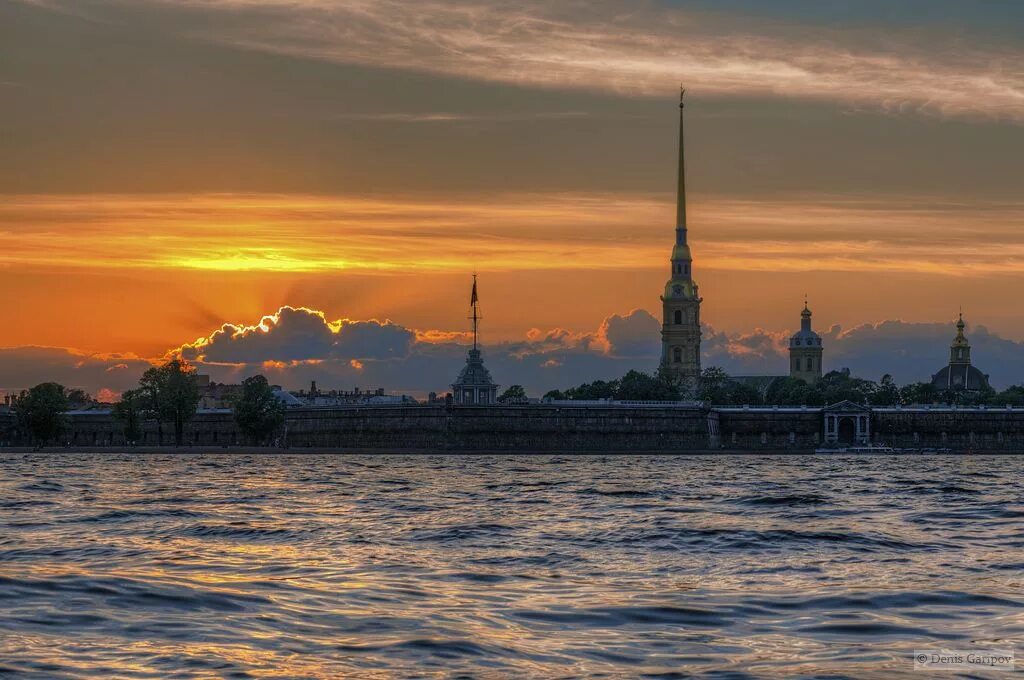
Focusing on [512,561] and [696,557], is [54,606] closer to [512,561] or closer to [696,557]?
[512,561]

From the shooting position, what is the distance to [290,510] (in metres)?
50.3

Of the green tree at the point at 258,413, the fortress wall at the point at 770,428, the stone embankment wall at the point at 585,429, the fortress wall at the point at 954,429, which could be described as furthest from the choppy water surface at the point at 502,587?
the fortress wall at the point at 954,429

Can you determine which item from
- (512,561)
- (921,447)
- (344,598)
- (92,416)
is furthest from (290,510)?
(92,416)

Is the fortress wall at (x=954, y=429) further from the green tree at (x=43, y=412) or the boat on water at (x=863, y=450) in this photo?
the green tree at (x=43, y=412)

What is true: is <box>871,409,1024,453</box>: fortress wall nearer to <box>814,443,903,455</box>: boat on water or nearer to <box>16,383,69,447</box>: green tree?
<box>814,443,903,455</box>: boat on water

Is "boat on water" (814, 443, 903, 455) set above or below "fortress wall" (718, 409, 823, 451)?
below

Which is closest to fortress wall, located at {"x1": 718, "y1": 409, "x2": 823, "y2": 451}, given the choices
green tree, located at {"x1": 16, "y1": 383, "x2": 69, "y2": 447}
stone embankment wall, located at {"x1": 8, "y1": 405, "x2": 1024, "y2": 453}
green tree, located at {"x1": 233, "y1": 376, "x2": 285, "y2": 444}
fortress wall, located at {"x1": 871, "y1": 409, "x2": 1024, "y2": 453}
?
stone embankment wall, located at {"x1": 8, "y1": 405, "x2": 1024, "y2": 453}

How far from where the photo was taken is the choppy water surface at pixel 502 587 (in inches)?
820

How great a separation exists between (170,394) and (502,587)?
5354 inches

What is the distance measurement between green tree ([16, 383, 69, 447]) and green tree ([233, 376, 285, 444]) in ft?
56.1

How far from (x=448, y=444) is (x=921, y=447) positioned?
49894 mm

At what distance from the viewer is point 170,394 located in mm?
160250

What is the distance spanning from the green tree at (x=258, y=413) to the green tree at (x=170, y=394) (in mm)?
4767

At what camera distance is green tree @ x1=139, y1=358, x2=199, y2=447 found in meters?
161
